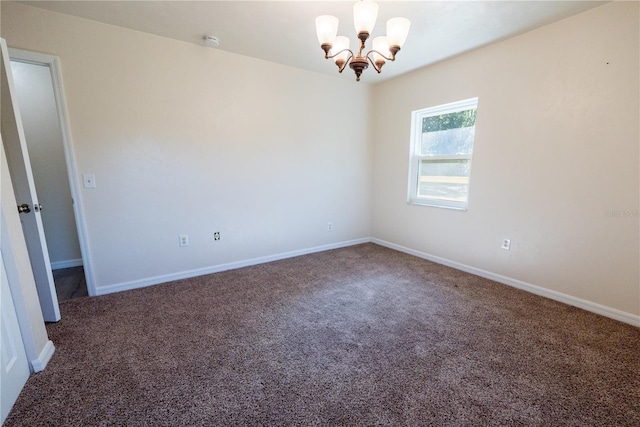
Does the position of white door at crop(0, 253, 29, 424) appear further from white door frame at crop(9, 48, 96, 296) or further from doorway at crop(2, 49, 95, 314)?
doorway at crop(2, 49, 95, 314)

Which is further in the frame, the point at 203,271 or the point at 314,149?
the point at 314,149

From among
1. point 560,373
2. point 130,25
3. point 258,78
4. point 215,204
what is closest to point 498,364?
point 560,373

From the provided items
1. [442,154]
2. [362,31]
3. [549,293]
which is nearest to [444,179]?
[442,154]

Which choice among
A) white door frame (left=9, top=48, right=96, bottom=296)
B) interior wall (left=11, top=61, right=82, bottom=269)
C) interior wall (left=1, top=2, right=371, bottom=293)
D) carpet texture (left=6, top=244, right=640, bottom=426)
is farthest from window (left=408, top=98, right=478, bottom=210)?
interior wall (left=11, top=61, right=82, bottom=269)

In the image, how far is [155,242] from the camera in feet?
9.50

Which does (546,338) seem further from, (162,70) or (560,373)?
(162,70)

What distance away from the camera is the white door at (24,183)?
1.89 metres

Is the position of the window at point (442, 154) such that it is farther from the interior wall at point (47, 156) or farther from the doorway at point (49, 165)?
the interior wall at point (47, 156)

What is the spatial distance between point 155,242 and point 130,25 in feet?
6.73

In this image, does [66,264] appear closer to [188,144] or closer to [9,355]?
[188,144]

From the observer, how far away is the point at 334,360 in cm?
178

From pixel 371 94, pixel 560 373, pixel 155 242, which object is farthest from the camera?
Answer: pixel 371 94

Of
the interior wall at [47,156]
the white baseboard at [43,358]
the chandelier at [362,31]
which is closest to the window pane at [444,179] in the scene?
the chandelier at [362,31]

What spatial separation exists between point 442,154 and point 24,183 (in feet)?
13.3
